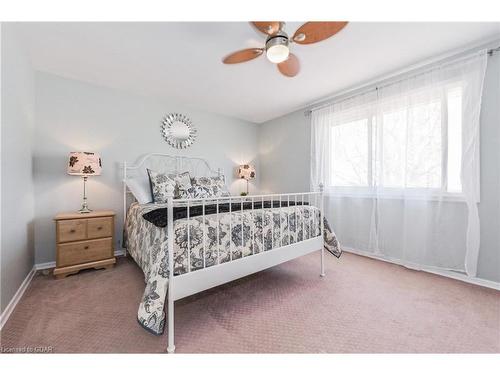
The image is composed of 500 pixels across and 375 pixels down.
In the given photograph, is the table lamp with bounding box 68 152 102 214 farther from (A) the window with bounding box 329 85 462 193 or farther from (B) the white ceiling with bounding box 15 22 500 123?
(A) the window with bounding box 329 85 462 193

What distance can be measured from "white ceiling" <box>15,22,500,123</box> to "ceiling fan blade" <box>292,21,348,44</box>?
1.14 ft

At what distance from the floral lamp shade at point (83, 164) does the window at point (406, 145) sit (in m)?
3.14

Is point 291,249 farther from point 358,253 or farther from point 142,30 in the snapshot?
point 142,30

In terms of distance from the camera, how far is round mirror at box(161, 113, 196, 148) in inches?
131

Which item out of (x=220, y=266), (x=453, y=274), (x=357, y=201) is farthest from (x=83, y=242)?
(x=453, y=274)

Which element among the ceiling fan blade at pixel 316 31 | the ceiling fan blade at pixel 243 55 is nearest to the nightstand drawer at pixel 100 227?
the ceiling fan blade at pixel 243 55

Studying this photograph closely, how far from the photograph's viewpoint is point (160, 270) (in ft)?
4.11

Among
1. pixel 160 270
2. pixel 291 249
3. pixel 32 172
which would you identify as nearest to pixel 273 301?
pixel 291 249

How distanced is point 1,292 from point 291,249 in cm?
217

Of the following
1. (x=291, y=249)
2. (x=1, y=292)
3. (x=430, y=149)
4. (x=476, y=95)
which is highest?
(x=476, y=95)

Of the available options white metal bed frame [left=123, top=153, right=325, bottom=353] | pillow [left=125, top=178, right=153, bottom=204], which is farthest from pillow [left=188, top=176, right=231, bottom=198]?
white metal bed frame [left=123, top=153, right=325, bottom=353]

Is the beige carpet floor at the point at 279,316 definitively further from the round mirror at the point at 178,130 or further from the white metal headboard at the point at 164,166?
the round mirror at the point at 178,130

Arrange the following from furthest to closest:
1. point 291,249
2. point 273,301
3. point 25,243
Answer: point 25,243, point 291,249, point 273,301

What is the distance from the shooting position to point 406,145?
94.7 inches
